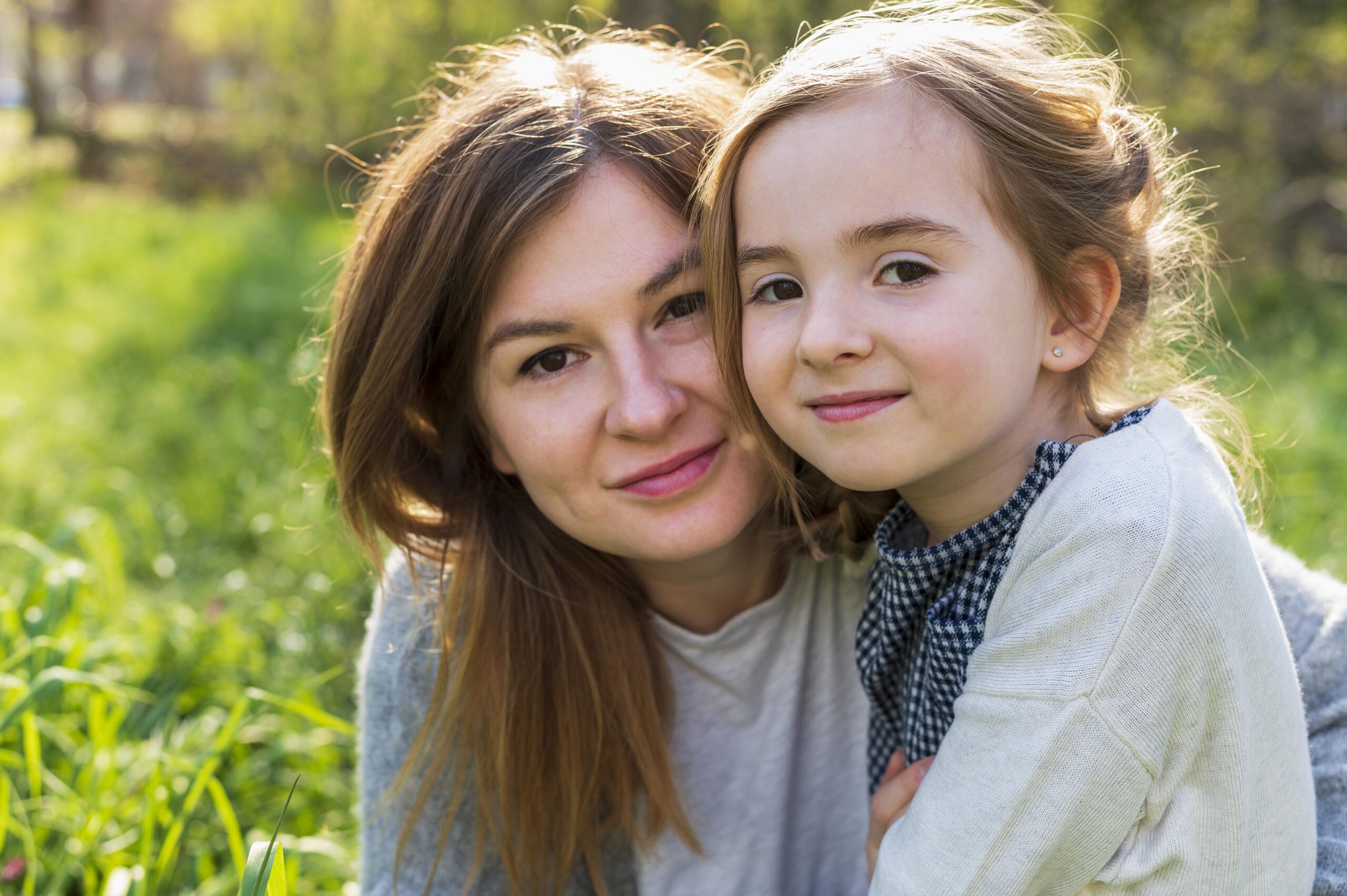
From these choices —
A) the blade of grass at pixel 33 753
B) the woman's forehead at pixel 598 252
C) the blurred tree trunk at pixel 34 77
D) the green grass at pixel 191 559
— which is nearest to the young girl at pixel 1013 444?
the woman's forehead at pixel 598 252

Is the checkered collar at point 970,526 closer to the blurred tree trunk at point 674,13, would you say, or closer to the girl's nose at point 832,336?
the girl's nose at point 832,336

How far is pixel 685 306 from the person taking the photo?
1770 millimetres

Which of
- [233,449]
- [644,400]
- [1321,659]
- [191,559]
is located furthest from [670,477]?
[233,449]

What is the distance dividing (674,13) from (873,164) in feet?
25.9

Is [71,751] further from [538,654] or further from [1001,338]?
[1001,338]

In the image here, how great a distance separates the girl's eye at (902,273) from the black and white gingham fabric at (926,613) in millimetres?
294

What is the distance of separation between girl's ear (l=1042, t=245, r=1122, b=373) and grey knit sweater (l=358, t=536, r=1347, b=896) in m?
0.50

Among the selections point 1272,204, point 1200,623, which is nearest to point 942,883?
point 1200,623

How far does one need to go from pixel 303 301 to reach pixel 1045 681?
5.39 m

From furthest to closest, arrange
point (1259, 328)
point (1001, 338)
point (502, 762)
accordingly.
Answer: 1. point (1259, 328)
2. point (502, 762)
3. point (1001, 338)

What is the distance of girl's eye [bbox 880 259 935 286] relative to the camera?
4.77 ft

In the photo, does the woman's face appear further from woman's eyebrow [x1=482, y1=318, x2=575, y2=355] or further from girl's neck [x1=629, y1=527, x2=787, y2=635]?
girl's neck [x1=629, y1=527, x2=787, y2=635]

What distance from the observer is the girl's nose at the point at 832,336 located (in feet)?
4.71

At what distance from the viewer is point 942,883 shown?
1387 millimetres
